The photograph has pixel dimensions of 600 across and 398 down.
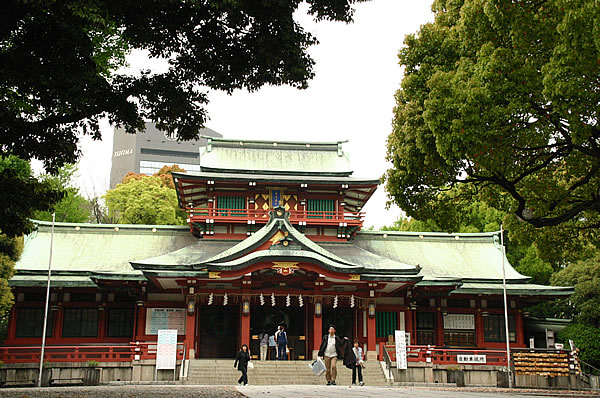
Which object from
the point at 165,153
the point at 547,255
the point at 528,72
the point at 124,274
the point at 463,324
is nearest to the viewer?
the point at 528,72

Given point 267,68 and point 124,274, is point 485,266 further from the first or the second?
point 267,68

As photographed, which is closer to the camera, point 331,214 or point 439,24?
point 439,24

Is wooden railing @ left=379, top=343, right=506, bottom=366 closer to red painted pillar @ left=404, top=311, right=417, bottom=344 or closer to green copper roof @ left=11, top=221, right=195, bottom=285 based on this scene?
red painted pillar @ left=404, top=311, right=417, bottom=344

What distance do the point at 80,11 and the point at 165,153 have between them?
88.2 metres

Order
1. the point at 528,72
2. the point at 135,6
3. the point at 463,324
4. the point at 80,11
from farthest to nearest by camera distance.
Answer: the point at 463,324 < the point at 528,72 < the point at 135,6 < the point at 80,11

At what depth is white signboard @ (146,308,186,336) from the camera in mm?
27906

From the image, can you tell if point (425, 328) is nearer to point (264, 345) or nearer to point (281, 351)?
point (281, 351)

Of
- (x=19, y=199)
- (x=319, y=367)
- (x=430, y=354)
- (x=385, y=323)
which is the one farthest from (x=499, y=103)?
(x=385, y=323)

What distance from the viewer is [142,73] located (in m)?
13.1

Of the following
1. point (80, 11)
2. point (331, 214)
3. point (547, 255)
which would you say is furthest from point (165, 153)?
point (80, 11)

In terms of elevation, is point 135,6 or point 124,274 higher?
point 135,6

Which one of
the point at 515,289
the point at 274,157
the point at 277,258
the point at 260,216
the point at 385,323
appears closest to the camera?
the point at 277,258

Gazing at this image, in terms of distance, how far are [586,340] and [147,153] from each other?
249ft

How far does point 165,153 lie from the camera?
95.8 meters
